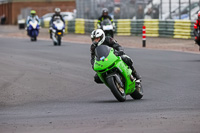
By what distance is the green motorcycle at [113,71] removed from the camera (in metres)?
10.3

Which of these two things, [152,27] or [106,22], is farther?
[152,27]

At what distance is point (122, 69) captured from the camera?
1052 centimetres

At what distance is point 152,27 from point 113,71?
25577mm

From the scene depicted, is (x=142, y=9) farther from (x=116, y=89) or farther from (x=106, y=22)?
(x=116, y=89)

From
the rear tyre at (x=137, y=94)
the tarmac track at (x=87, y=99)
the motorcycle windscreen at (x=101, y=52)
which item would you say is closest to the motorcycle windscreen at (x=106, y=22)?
the tarmac track at (x=87, y=99)

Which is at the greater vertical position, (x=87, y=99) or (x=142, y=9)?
(x=142, y=9)

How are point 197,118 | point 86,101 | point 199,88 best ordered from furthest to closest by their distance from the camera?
point 199,88 < point 86,101 < point 197,118

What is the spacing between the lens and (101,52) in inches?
413

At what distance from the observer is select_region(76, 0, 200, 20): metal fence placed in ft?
110

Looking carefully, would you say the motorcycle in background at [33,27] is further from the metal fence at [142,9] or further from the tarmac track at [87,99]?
the tarmac track at [87,99]

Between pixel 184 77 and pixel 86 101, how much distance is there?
15.0ft

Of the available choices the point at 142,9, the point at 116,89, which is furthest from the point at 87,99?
the point at 142,9

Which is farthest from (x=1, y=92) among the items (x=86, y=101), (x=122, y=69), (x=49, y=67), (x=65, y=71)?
(x=49, y=67)

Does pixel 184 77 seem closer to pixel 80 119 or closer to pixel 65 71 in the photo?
pixel 65 71
